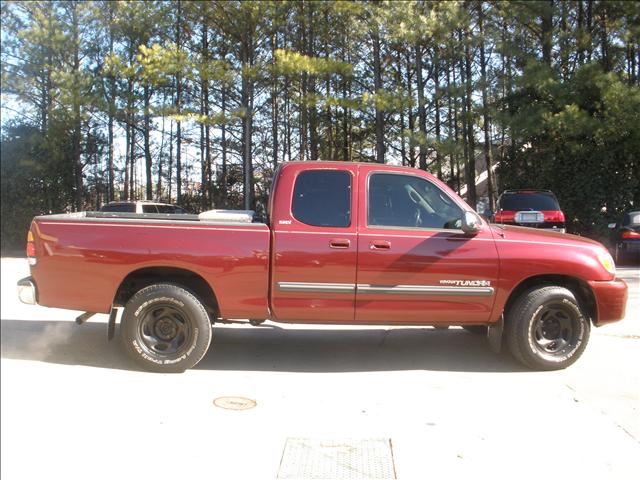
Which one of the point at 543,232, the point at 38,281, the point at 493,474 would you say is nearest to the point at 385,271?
the point at 543,232

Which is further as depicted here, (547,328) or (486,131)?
(486,131)

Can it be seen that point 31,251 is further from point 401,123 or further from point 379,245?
point 401,123

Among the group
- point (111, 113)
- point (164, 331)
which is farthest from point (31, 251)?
point (111, 113)

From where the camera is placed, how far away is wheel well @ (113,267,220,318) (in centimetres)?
532

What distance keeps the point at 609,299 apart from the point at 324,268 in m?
2.69

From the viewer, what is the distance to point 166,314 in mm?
5273

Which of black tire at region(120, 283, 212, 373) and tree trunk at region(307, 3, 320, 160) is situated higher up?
tree trunk at region(307, 3, 320, 160)

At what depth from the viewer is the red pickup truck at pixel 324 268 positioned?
16.9 ft

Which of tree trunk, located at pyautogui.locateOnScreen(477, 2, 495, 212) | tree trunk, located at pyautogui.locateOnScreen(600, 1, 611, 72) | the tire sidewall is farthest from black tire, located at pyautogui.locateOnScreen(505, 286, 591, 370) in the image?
tree trunk, located at pyautogui.locateOnScreen(477, 2, 495, 212)

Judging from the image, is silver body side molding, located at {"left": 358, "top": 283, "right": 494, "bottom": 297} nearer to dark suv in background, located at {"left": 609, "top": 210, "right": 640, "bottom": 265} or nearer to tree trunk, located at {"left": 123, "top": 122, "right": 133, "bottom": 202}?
dark suv in background, located at {"left": 609, "top": 210, "right": 640, "bottom": 265}

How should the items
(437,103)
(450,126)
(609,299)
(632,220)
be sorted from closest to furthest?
(609,299) → (632,220) → (437,103) → (450,126)

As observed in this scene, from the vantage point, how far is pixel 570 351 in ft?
17.8

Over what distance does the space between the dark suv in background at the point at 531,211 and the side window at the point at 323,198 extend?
29.7 ft

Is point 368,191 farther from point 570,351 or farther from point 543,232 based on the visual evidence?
point 570,351
